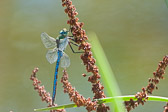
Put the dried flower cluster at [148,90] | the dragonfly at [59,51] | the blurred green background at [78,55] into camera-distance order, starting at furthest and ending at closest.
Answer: the blurred green background at [78,55] < the dragonfly at [59,51] < the dried flower cluster at [148,90]

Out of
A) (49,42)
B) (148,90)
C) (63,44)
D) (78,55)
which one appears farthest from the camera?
(78,55)

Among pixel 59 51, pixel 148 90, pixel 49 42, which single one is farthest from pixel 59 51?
pixel 148 90

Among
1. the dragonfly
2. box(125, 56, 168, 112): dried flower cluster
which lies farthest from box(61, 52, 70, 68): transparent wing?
box(125, 56, 168, 112): dried flower cluster

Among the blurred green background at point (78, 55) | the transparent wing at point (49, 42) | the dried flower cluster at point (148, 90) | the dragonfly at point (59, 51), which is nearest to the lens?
the dried flower cluster at point (148, 90)

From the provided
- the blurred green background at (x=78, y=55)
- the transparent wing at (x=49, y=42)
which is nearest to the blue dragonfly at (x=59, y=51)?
the transparent wing at (x=49, y=42)

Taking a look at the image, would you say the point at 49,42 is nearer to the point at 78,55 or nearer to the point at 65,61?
the point at 65,61

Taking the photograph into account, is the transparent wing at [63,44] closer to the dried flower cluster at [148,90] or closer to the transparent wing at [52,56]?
the transparent wing at [52,56]

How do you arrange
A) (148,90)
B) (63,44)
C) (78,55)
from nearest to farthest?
1. (148,90)
2. (63,44)
3. (78,55)

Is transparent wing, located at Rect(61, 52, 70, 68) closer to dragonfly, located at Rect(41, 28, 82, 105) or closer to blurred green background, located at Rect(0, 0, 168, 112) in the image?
dragonfly, located at Rect(41, 28, 82, 105)

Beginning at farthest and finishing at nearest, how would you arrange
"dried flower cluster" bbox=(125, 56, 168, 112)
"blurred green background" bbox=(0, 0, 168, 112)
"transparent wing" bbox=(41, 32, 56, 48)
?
"blurred green background" bbox=(0, 0, 168, 112) < "transparent wing" bbox=(41, 32, 56, 48) < "dried flower cluster" bbox=(125, 56, 168, 112)

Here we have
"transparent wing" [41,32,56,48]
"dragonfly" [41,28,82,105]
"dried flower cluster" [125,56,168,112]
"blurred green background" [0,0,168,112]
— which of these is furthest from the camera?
"blurred green background" [0,0,168,112]
